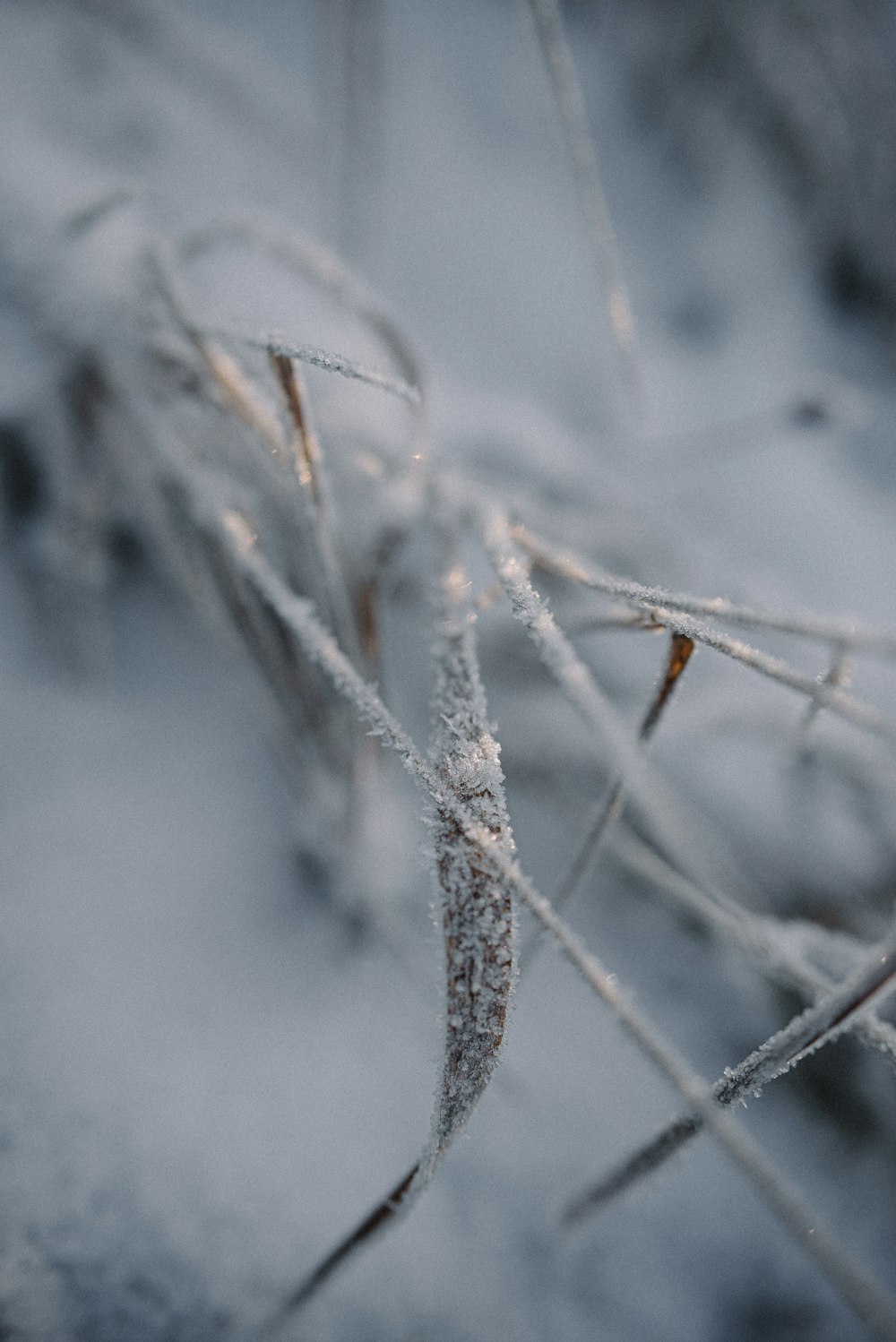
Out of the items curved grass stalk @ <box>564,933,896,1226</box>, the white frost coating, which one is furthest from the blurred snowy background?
curved grass stalk @ <box>564,933,896,1226</box>

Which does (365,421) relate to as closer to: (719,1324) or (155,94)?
(155,94)

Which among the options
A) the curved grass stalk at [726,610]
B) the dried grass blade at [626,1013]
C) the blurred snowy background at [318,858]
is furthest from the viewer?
the blurred snowy background at [318,858]

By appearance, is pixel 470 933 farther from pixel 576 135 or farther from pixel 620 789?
pixel 576 135

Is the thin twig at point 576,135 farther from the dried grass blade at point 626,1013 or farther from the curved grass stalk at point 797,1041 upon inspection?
the curved grass stalk at point 797,1041

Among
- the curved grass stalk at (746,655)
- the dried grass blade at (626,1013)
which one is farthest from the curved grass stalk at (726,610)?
the dried grass blade at (626,1013)

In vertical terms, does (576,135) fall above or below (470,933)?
above

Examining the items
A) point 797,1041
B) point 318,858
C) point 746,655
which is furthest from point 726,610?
point 318,858
